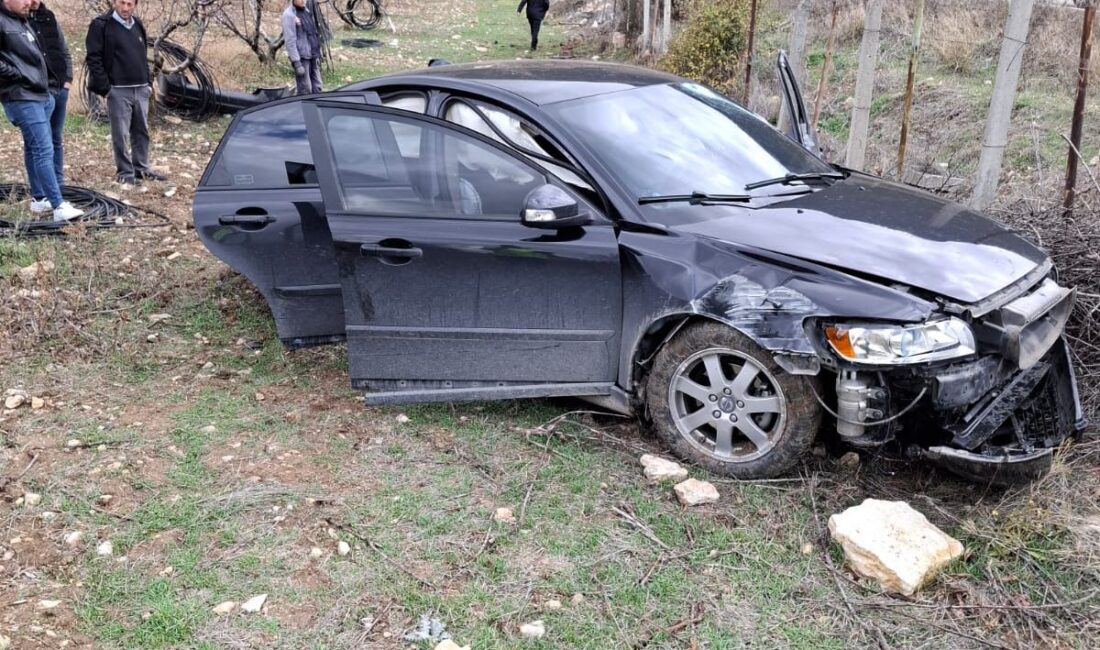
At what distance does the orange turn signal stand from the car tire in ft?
0.71

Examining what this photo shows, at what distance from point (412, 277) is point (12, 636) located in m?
1.95

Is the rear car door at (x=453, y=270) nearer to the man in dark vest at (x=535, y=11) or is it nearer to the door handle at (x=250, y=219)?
the door handle at (x=250, y=219)

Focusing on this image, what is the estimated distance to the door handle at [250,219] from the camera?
4473mm

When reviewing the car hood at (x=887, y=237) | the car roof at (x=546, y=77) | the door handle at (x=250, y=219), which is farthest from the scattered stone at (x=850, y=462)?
the door handle at (x=250, y=219)

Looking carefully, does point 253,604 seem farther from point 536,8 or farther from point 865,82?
point 536,8

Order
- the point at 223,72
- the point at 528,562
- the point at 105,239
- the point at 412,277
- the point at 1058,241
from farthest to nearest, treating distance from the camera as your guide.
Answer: the point at 223,72 → the point at 105,239 → the point at 1058,241 → the point at 412,277 → the point at 528,562

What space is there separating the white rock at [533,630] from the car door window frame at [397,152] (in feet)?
5.47

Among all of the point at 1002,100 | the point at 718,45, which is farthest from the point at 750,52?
the point at 1002,100

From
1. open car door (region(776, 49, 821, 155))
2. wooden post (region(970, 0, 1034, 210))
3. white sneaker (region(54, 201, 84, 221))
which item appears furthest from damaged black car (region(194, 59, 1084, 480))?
white sneaker (region(54, 201, 84, 221))

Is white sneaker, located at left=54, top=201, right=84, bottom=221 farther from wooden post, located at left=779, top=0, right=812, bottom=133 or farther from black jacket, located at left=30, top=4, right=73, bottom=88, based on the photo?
wooden post, located at left=779, top=0, right=812, bottom=133

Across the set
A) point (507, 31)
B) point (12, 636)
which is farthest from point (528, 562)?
point (507, 31)

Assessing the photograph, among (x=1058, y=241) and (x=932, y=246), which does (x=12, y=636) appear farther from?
(x=1058, y=241)

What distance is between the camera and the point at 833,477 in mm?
3527

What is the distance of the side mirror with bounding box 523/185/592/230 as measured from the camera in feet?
11.5
